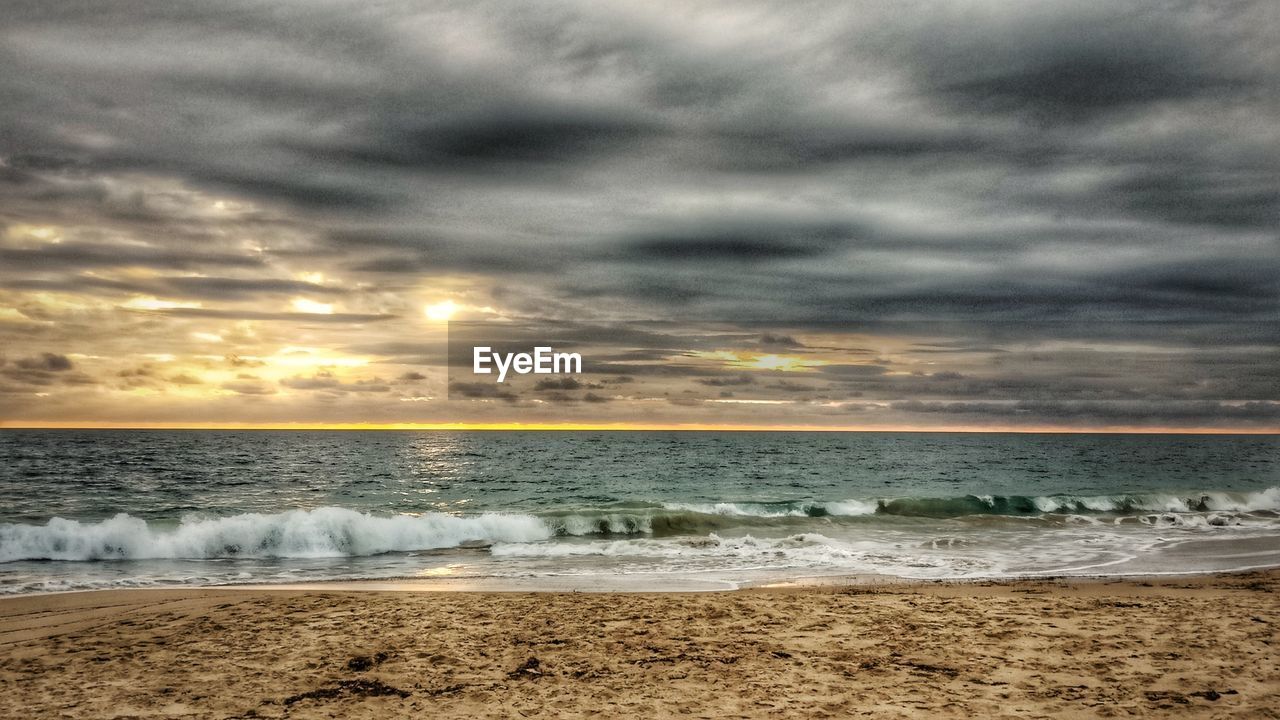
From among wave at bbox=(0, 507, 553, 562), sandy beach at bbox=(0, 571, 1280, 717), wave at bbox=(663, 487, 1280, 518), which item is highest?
sandy beach at bbox=(0, 571, 1280, 717)

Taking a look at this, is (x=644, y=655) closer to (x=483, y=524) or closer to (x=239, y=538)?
(x=483, y=524)

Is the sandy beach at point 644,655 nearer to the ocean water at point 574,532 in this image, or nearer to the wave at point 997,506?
the ocean water at point 574,532

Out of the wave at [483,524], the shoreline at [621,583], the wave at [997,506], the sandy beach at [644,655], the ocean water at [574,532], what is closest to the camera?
the sandy beach at [644,655]

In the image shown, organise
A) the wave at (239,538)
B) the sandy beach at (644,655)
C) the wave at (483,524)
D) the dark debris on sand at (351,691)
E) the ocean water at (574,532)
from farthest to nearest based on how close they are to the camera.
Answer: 1. the wave at (483,524)
2. the wave at (239,538)
3. the ocean water at (574,532)
4. the dark debris on sand at (351,691)
5. the sandy beach at (644,655)

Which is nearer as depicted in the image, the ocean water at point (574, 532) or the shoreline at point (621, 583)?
the shoreline at point (621, 583)

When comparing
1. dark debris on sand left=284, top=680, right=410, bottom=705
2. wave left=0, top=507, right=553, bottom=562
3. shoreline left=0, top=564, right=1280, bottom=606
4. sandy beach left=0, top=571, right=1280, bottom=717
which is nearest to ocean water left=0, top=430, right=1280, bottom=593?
Result: wave left=0, top=507, right=553, bottom=562

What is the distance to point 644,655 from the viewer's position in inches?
356

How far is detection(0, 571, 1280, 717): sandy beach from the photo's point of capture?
7.42 metres

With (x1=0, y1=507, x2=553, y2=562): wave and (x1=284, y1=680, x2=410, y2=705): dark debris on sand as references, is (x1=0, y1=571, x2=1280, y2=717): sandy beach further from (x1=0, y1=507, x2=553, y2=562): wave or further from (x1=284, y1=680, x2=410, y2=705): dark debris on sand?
(x1=0, y1=507, x2=553, y2=562): wave

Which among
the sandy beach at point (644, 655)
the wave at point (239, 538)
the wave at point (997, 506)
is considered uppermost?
the sandy beach at point (644, 655)

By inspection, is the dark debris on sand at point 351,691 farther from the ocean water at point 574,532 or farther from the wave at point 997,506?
the wave at point 997,506

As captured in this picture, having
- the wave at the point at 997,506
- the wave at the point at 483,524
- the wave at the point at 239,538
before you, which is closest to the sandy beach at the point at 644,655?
the wave at the point at 239,538

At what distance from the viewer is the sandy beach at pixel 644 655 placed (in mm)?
7422

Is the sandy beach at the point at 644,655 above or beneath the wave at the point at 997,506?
above
